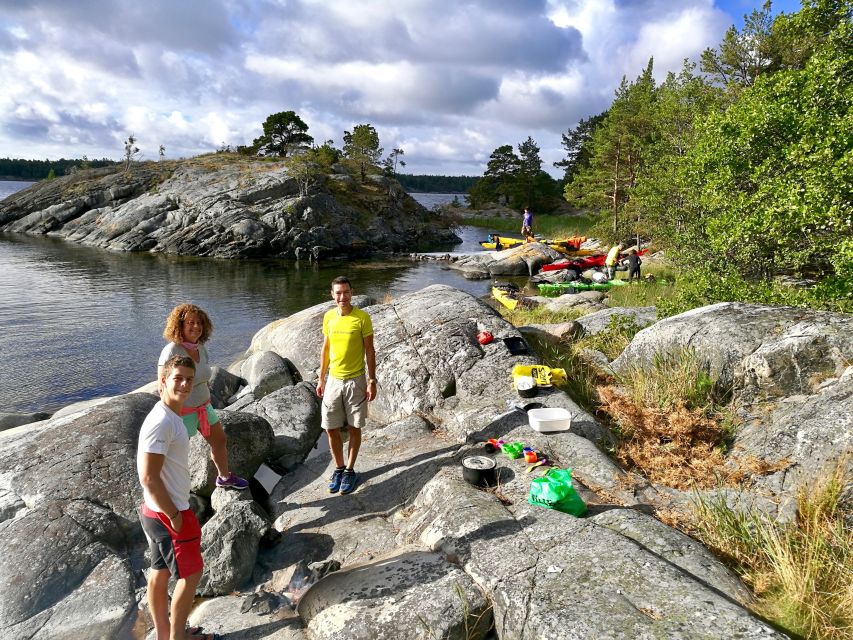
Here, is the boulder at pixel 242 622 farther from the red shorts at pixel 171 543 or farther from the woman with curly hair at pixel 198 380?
the woman with curly hair at pixel 198 380

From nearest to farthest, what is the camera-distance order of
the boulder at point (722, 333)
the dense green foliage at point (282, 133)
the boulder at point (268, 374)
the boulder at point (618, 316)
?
1. the boulder at point (722, 333)
2. the boulder at point (268, 374)
3. the boulder at point (618, 316)
4. the dense green foliage at point (282, 133)

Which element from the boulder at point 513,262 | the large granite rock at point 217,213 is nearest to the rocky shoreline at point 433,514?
the boulder at point 513,262

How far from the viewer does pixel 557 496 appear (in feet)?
15.9

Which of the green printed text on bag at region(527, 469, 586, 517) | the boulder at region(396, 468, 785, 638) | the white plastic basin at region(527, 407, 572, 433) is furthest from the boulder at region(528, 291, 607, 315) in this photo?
the boulder at region(396, 468, 785, 638)

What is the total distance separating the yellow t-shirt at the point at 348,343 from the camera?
612 centimetres

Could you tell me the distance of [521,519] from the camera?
15.4 ft

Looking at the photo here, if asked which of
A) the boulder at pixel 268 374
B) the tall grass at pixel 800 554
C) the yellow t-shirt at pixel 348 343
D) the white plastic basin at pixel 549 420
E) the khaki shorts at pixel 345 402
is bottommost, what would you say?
the boulder at pixel 268 374

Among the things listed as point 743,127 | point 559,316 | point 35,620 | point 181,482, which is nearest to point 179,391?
point 181,482

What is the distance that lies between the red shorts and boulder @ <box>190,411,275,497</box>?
2.41m

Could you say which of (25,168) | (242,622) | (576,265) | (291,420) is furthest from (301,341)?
(25,168)

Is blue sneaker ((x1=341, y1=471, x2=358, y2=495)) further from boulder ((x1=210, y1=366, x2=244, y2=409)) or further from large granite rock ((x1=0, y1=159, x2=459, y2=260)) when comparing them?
large granite rock ((x1=0, y1=159, x2=459, y2=260))

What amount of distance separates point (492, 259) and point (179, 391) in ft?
102

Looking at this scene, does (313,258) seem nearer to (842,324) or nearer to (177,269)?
(177,269)

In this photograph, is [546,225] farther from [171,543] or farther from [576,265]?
[171,543]
